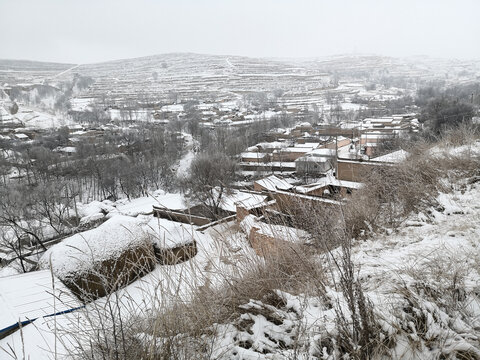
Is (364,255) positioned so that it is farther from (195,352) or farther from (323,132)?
(323,132)

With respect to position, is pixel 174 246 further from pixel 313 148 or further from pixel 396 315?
pixel 313 148

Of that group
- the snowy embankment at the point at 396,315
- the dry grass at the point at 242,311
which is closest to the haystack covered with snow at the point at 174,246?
the dry grass at the point at 242,311

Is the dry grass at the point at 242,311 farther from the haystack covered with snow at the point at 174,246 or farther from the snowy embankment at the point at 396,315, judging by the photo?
the haystack covered with snow at the point at 174,246

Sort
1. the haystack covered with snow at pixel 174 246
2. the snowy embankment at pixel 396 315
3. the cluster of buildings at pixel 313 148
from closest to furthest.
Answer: the snowy embankment at pixel 396 315 < the haystack covered with snow at pixel 174 246 < the cluster of buildings at pixel 313 148

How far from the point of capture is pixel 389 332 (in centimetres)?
112

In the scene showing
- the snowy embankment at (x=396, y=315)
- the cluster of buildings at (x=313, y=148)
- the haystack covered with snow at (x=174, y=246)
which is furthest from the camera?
the cluster of buildings at (x=313, y=148)

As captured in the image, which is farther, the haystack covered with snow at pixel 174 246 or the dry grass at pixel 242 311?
the haystack covered with snow at pixel 174 246

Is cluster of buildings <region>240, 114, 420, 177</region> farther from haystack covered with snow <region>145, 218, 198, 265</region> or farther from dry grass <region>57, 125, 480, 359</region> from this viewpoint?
dry grass <region>57, 125, 480, 359</region>

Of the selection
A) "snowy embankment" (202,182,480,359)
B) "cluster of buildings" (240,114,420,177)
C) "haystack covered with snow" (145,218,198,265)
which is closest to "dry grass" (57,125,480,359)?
"snowy embankment" (202,182,480,359)

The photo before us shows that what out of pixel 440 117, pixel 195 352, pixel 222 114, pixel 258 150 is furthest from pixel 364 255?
pixel 222 114

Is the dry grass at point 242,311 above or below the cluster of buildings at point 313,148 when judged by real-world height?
above

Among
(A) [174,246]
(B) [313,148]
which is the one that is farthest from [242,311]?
(B) [313,148]

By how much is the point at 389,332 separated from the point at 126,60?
13491cm

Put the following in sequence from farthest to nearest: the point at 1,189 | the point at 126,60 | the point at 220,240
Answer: the point at 126,60, the point at 1,189, the point at 220,240
